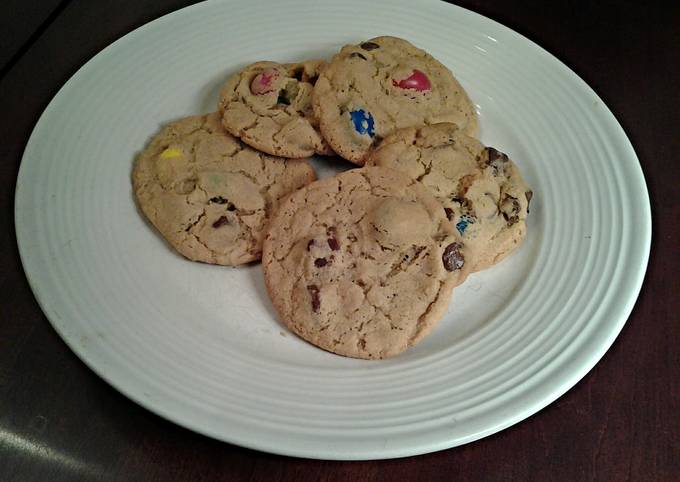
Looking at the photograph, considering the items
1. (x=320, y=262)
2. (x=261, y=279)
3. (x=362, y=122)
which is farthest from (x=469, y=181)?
(x=261, y=279)

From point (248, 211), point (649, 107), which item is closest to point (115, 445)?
point (248, 211)

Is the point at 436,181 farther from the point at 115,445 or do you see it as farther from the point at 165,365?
the point at 115,445

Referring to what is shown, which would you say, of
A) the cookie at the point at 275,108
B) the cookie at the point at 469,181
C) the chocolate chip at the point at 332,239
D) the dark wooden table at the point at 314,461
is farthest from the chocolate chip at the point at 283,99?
the dark wooden table at the point at 314,461

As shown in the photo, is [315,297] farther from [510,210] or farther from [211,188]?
[510,210]

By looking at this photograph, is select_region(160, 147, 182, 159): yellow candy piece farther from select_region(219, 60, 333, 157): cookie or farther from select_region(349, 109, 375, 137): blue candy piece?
select_region(349, 109, 375, 137): blue candy piece

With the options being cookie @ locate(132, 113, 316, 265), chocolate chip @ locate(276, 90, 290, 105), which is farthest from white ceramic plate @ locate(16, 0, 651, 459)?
chocolate chip @ locate(276, 90, 290, 105)

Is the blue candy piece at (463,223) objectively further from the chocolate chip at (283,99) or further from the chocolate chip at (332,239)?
the chocolate chip at (283,99)
